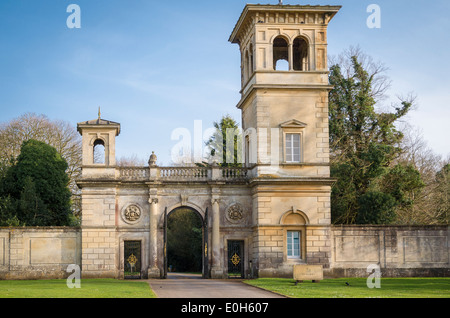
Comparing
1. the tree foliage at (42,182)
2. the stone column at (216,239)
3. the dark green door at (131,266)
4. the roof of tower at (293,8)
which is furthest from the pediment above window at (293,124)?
the tree foliage at (42,182)

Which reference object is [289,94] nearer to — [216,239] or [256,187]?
[256,187]

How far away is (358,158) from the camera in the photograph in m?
39.3

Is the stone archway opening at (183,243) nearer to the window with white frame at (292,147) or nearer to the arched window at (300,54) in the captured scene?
the arched window at (300,54)

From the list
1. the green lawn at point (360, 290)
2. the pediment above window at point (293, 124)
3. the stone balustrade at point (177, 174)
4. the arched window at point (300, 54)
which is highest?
the arched window at point (300, 54)

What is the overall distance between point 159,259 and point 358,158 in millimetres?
15201

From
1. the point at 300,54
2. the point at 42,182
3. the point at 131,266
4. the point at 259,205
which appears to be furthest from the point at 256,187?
the point at 42,182

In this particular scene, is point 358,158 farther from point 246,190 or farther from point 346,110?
point 246,190

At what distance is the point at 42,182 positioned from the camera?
38.5 meters

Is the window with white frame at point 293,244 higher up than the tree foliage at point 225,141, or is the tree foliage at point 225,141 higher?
the tree foliage at point 225,141

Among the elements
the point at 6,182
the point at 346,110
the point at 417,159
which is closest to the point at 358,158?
the point at 346,110

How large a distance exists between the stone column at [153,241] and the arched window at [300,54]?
Answer: 10.3 meters

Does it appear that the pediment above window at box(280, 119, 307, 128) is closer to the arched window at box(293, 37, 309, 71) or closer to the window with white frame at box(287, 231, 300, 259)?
the arched window at box(293, 37, 309, 71)

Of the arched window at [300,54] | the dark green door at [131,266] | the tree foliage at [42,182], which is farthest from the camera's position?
the tree foliage at [42,182]

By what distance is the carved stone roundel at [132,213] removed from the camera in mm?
30812
